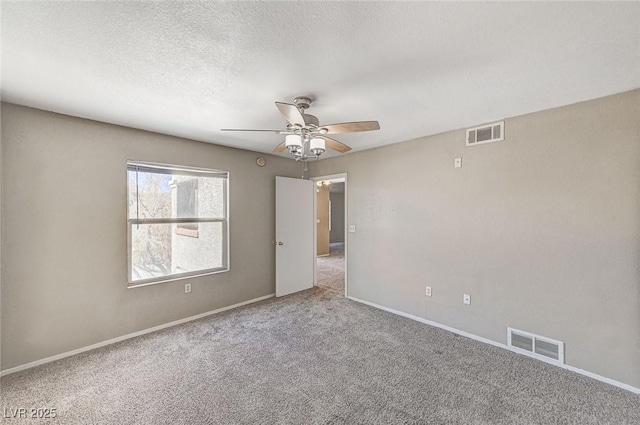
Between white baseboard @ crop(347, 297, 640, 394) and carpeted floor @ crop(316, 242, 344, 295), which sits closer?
white baseboard @ crop(347, 297, 640, 394)

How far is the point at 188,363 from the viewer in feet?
8.09

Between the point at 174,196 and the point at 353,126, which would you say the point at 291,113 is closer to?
the point at 353,126

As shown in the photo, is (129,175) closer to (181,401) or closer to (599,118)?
(181,401)

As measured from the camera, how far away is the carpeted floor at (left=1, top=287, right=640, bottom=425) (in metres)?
1.84

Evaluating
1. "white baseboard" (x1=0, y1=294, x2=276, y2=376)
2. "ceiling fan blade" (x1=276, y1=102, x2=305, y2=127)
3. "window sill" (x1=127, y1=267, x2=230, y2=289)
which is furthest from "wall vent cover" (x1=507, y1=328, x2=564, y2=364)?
"window sill" (x1=127, y1=267, x2=230, y2=289)

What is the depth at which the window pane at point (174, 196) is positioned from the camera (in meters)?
3.08

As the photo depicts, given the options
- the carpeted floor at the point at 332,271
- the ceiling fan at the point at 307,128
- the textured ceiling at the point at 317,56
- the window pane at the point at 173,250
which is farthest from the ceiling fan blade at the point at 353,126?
the carpeted floor at the point at 332,271

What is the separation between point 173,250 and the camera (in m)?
3.41

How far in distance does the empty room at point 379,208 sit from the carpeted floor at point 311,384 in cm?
2

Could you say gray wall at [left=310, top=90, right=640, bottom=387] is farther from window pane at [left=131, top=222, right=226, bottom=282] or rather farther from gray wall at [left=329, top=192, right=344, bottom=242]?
gray wall at [left=329, top=192, right=344, bottom=242]

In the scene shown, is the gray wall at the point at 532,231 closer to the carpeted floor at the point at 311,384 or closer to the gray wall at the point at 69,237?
the carpeted floor at the point at 311,384

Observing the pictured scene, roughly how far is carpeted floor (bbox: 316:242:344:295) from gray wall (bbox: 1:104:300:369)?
2.43 meters

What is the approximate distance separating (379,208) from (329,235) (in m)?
5.57

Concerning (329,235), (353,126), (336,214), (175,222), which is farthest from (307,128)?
(336,214)
